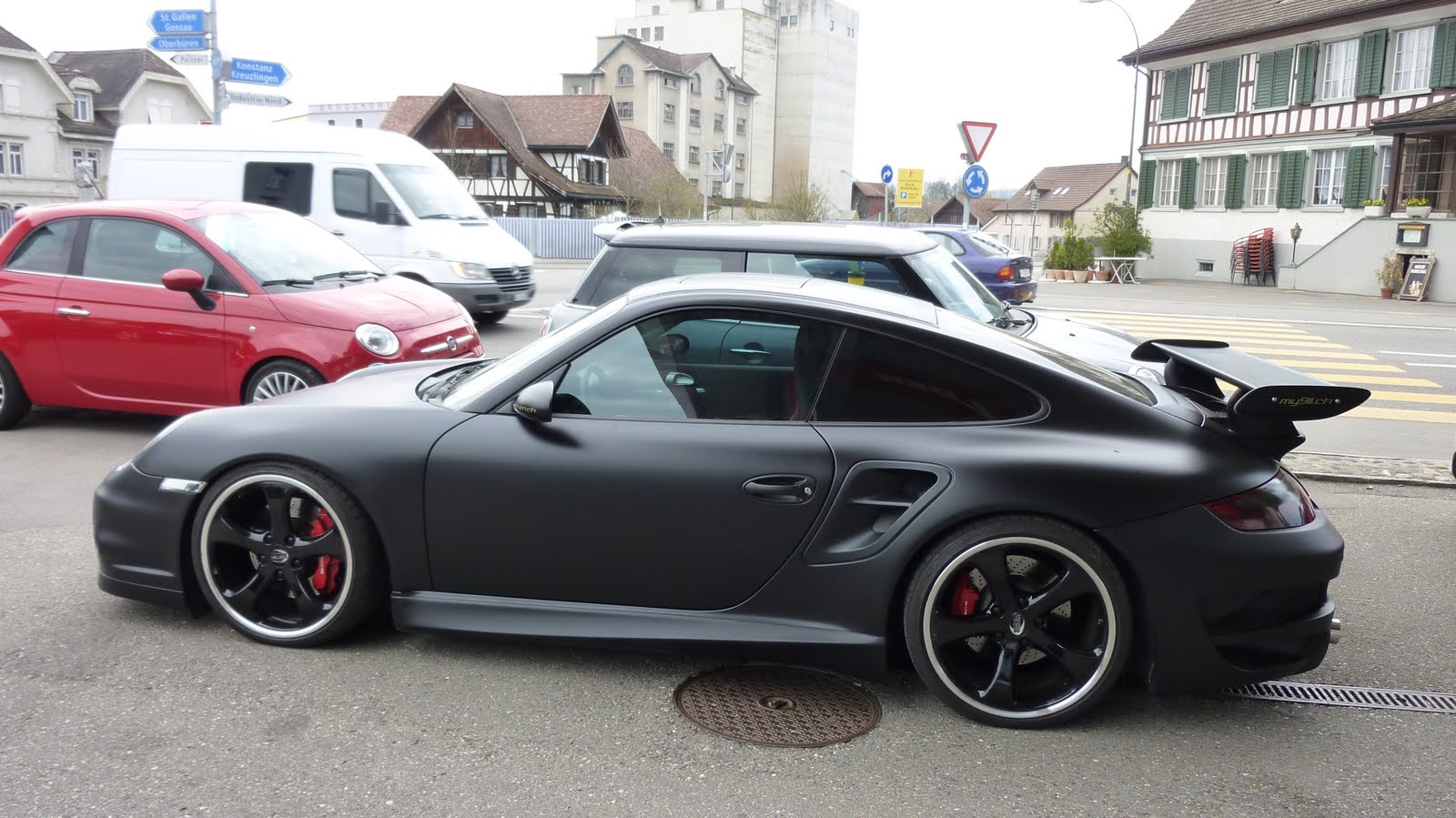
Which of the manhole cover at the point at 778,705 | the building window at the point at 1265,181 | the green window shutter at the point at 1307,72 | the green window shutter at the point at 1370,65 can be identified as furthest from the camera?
the building window at the point at 1265,181

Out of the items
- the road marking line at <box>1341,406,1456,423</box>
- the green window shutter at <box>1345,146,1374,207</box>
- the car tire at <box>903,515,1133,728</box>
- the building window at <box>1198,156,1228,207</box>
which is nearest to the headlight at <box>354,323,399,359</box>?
the car tire at <box>903,515,1133,728</box>

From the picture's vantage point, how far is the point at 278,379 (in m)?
7.54

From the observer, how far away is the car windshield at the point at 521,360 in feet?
13.2

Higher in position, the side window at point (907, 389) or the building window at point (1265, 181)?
the building window at point (1265, 181)

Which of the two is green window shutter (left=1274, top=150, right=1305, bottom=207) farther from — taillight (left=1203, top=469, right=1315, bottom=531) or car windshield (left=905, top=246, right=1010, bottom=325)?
taillight (left=1203, top=469, right=1315, bottom=531)

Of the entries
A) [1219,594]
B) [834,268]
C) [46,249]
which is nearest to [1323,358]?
[834,268]

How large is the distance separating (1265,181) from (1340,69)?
3790 millimetres

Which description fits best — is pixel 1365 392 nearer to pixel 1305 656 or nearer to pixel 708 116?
pixel 1305 656

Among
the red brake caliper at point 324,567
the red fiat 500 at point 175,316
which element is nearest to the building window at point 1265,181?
the red fiat 500 at point 175,316

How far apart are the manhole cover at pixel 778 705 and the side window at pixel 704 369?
35.9 inches

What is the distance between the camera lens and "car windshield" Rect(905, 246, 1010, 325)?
698cm

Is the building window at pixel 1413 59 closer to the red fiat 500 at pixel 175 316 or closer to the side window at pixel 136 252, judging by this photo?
the red fiat 500 at pixel 175 316

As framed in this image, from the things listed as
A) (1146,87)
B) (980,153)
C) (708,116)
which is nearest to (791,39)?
(708,116)

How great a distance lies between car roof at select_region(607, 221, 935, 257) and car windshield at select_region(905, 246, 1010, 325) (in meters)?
0.10
